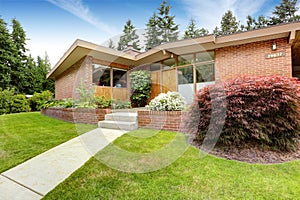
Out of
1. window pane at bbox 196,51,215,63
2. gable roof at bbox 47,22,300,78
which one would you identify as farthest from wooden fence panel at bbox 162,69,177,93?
window pane at bbox 196,51,215,63

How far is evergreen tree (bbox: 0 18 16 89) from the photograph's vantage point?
59.6ft

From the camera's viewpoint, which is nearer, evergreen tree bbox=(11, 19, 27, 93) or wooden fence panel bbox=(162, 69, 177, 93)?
wooden fence panel bbox=(162, 69, 177, 93)

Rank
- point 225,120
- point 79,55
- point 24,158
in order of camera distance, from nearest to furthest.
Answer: point 24,158 < point 225,120 < point 79,55

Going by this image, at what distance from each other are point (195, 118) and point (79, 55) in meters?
6.60

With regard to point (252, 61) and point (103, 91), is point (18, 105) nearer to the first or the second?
point (103, 91)

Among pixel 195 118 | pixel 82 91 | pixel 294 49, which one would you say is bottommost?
pixel 195 118

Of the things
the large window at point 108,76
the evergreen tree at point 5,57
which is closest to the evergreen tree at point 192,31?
the large window at point 108,76

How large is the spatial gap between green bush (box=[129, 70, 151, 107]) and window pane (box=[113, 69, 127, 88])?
622 mm

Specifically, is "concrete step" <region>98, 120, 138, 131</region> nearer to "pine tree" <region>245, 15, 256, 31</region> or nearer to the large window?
the large window

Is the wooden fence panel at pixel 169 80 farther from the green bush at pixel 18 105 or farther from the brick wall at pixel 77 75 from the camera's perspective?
the green bush at pixel 18 105

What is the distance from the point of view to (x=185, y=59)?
8.02 metres

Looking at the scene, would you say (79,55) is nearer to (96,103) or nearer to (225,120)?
(96,103)

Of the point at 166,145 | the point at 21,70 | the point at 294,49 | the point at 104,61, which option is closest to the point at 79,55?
the point at 104,61

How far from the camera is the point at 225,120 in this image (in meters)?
3.13
